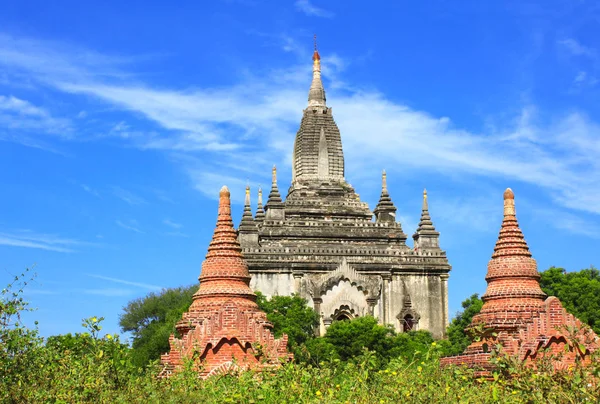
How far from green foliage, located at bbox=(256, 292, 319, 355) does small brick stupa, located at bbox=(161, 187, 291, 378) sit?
19.6 m

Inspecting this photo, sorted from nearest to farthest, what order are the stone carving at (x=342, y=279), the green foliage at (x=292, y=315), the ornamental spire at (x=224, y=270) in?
the ornamental spire at (x=224, y=270) < the green foliage at (x=292, y=315) < the stone carving at (x=342, y=279)

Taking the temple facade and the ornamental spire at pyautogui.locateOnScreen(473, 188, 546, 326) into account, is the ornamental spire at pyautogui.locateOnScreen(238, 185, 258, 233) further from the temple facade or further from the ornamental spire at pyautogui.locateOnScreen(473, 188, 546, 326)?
the ornamental spire at pyautogui.locateOnScreen(473, 188, 546, 326)

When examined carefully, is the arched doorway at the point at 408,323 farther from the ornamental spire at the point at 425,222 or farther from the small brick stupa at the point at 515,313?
the small brick stupa at the point at 515,313

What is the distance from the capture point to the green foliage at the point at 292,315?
43.0 metres

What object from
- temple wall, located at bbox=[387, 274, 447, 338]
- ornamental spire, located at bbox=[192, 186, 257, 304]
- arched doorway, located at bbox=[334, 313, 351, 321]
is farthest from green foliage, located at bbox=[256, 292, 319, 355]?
ornamental spire, located at bbox=[192, 186, 257, 304]

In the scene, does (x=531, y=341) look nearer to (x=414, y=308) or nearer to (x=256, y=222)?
(x=414, y=308)

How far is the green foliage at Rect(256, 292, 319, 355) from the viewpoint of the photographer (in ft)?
141

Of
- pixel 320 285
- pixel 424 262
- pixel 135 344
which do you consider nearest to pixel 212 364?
pixel 320 285

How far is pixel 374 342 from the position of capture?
42812mm

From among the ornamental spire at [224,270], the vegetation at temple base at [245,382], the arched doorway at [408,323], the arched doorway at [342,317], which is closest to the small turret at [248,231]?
the arched doorway at [342,317]

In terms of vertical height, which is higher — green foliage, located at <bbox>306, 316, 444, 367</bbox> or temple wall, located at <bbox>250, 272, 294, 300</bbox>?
temple wall, located at <bbox>250, 272, 294, 300</bbox>

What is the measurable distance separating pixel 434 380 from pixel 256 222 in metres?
37.6

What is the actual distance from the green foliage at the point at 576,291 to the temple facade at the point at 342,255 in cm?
641

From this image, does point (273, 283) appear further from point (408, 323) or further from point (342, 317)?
point (408, 323)
